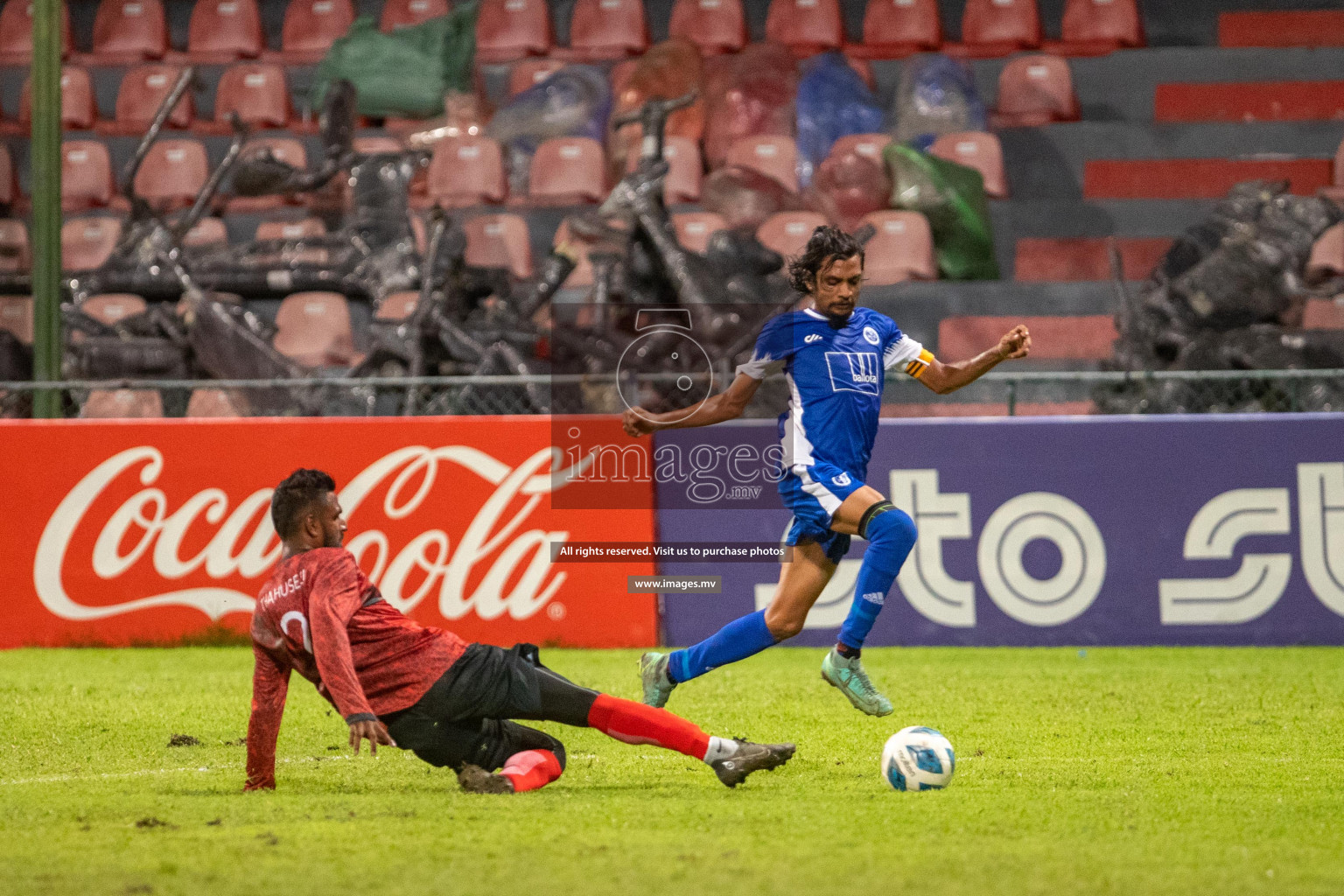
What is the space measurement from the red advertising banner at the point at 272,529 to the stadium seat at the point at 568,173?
6366 mm

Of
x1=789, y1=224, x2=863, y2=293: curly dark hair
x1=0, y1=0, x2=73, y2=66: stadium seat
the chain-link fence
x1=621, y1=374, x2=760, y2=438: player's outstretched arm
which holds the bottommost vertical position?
the chain-link fence

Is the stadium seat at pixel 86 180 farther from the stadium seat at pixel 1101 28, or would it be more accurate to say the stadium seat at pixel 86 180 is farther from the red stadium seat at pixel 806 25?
the stadium seat at pixel 1101 28

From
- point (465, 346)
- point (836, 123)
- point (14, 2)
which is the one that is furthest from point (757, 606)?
point (14, 2)

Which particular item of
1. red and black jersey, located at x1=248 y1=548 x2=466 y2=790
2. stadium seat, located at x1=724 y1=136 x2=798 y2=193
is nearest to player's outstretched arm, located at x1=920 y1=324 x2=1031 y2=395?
red and black jersey, located at x1=248 y1=548 x2=466 y2=790

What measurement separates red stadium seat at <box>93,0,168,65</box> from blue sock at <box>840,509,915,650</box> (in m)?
14.7

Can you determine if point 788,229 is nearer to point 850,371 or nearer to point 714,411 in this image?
point 850,371

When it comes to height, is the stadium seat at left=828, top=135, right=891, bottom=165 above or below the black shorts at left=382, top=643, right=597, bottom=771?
above

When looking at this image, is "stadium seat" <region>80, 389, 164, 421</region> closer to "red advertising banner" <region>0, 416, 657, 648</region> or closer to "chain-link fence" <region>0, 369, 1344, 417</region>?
"chain-link fence" <region>0, 369, 1344, 417</region>

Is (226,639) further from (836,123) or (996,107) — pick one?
(996,107)

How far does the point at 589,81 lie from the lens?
16.5 metres

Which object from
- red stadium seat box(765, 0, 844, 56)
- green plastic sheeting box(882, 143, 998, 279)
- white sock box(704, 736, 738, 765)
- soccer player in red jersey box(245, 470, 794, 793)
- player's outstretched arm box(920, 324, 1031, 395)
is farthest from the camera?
red stadium seat box(765, 0, 844, 56)

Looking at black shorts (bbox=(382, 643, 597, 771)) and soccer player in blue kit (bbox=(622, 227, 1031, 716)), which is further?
soccer player in blue kit (bbox=(622, 227, 1031, 716))

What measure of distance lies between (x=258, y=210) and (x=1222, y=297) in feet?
30.2

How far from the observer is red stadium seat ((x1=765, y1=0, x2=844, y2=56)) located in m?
17.1
